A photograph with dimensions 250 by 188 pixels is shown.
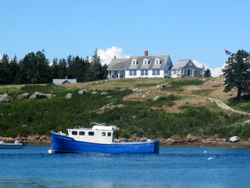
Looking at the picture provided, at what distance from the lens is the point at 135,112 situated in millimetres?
82188

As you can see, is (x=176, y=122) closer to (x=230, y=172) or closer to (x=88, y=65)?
(x=230, y=172)

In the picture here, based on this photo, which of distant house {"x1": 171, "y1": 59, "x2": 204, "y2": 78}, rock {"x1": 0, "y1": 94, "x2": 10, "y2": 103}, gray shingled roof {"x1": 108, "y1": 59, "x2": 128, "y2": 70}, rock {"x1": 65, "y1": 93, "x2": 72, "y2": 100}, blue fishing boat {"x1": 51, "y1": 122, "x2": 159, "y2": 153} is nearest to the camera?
blue fishing boat {"x1": 51, "y1": 122, "x2": 159, "y2": 153}

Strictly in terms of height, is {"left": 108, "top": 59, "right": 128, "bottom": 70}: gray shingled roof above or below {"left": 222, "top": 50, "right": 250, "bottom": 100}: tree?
above

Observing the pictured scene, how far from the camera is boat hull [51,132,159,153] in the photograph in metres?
57.2

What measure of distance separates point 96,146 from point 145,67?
67.5 m

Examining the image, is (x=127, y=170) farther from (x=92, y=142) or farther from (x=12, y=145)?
(x=12, y=145)

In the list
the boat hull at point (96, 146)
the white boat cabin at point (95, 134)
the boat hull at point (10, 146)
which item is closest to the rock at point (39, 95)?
the boat hull at point (10, 146)

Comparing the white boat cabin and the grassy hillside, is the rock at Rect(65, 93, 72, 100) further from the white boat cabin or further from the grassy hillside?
the white boat cabin

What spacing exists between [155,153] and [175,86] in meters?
48.3

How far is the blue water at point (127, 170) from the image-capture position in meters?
37.3

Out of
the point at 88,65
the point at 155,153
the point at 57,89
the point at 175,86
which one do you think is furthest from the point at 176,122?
the point at 88,65

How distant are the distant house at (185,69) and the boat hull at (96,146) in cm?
6518

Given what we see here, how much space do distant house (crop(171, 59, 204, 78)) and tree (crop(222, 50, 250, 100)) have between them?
32046mm

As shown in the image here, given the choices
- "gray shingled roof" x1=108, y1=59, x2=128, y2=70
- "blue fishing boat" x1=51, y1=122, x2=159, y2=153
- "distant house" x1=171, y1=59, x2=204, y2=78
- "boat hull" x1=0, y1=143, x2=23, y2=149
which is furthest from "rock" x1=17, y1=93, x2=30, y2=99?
"distant house" x1=171, y1=59, x2=204, y2=78
